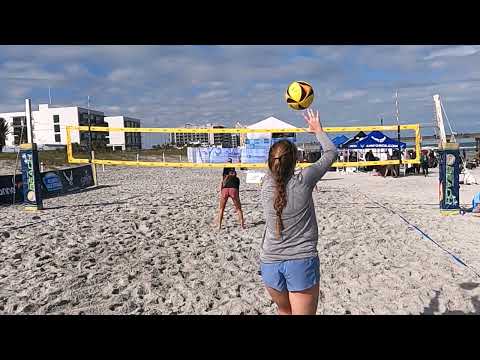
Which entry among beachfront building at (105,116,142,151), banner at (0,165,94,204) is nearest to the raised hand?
banner at (0,165,94,204)

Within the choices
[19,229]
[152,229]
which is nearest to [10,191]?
[19,229]

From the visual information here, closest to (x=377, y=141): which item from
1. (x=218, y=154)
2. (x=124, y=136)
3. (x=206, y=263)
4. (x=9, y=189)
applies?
(x=218, y=154)

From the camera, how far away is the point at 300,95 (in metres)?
3.80

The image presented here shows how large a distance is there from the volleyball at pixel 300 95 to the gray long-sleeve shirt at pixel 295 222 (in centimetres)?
169

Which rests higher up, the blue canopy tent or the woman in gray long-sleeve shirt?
the blue canopy tent

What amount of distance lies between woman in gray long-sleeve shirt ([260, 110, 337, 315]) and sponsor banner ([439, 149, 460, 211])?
6.31 meters

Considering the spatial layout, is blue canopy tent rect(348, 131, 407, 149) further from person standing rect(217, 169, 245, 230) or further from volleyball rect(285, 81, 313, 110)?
volleyball rect(285, 81, 313, 110)

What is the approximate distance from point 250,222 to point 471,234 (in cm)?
326

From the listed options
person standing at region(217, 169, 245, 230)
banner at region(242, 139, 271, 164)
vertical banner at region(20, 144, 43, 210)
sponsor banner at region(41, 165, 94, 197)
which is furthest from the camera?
banner at region(242, 139, 271, 164)

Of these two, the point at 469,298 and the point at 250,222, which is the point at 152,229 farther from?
the point at 469,298

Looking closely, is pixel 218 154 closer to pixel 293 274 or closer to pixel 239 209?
pixel 239 209

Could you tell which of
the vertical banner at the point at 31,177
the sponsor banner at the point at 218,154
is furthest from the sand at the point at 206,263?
the sponsor banner at the point at 218,154

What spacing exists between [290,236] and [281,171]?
318 mm

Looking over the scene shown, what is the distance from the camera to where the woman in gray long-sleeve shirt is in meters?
2.14
